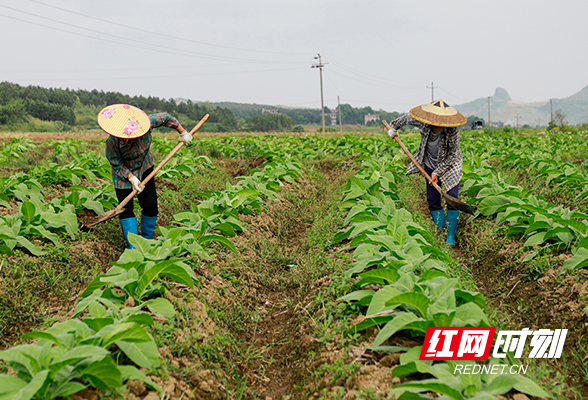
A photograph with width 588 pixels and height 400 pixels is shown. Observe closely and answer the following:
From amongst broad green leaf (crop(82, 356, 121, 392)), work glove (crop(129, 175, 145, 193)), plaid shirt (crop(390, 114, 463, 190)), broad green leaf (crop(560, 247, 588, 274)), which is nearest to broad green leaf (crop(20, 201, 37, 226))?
work glove (crop(129, 175, 145, 193))

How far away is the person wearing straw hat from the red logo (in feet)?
9.77

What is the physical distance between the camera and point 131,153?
442 cm

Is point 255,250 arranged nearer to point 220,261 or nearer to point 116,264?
point 220,261

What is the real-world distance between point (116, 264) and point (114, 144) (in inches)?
78.2

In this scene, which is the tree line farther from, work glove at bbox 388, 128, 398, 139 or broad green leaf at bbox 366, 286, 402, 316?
broad green leaf at bbox 366, 286, 402, 316

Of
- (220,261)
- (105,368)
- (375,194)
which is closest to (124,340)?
(105,368)

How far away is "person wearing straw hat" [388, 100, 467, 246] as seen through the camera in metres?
4.71

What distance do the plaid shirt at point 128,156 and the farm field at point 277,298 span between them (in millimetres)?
729

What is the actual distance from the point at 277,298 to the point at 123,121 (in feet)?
8.23

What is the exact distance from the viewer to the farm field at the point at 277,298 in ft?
6.36

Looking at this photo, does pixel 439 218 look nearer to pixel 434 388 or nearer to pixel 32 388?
pixel 434 388

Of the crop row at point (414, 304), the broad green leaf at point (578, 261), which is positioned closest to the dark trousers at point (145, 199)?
the crop row at point (414, 304)

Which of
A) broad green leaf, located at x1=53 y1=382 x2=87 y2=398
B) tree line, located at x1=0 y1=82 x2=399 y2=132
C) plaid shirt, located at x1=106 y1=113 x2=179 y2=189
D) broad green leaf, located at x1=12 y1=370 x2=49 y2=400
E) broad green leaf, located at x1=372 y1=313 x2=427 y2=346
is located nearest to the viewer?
broad green leaf, located at x1=12 y1=370 x2=49 y2=400

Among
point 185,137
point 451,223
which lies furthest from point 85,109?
point 451,223
